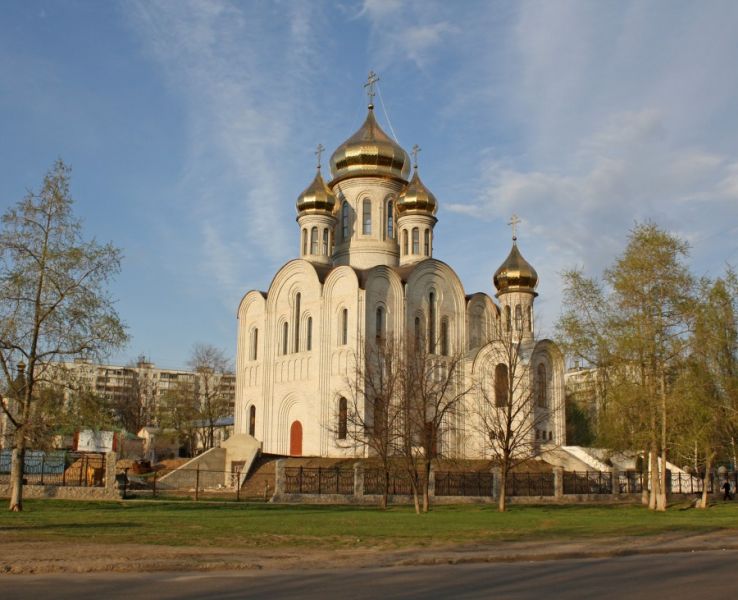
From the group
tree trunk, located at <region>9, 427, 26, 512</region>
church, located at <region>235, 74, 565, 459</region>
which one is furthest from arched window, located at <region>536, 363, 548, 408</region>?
tree trunk, located at <region>9, 427, 26, 512</region>

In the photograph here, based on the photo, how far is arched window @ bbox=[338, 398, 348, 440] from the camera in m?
37.5

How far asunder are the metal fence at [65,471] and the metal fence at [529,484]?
14759 mm

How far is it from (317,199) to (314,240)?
2224 mm

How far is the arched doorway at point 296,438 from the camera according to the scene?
4031cm

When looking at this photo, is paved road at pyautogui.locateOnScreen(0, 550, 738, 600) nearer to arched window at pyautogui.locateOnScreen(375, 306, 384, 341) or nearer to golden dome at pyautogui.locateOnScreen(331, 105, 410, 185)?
arched window at pyautogui.locateOnScreen(375, 306, 384, 341)

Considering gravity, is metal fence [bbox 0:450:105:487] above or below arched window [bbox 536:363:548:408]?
below

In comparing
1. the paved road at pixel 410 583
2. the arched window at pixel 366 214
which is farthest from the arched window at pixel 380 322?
the paved road at pixel 410 583

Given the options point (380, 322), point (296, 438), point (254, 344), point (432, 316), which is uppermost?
point (432, 316)

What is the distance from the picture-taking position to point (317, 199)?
44000 millimetres

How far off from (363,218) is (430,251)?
4236 mm

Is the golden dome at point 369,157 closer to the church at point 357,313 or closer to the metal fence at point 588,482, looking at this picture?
the church at point 357,313

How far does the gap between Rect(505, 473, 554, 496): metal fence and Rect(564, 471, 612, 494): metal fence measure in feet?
2.56

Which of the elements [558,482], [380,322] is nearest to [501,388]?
[558,482]

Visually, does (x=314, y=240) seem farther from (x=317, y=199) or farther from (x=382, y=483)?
(x=382, y=483)
